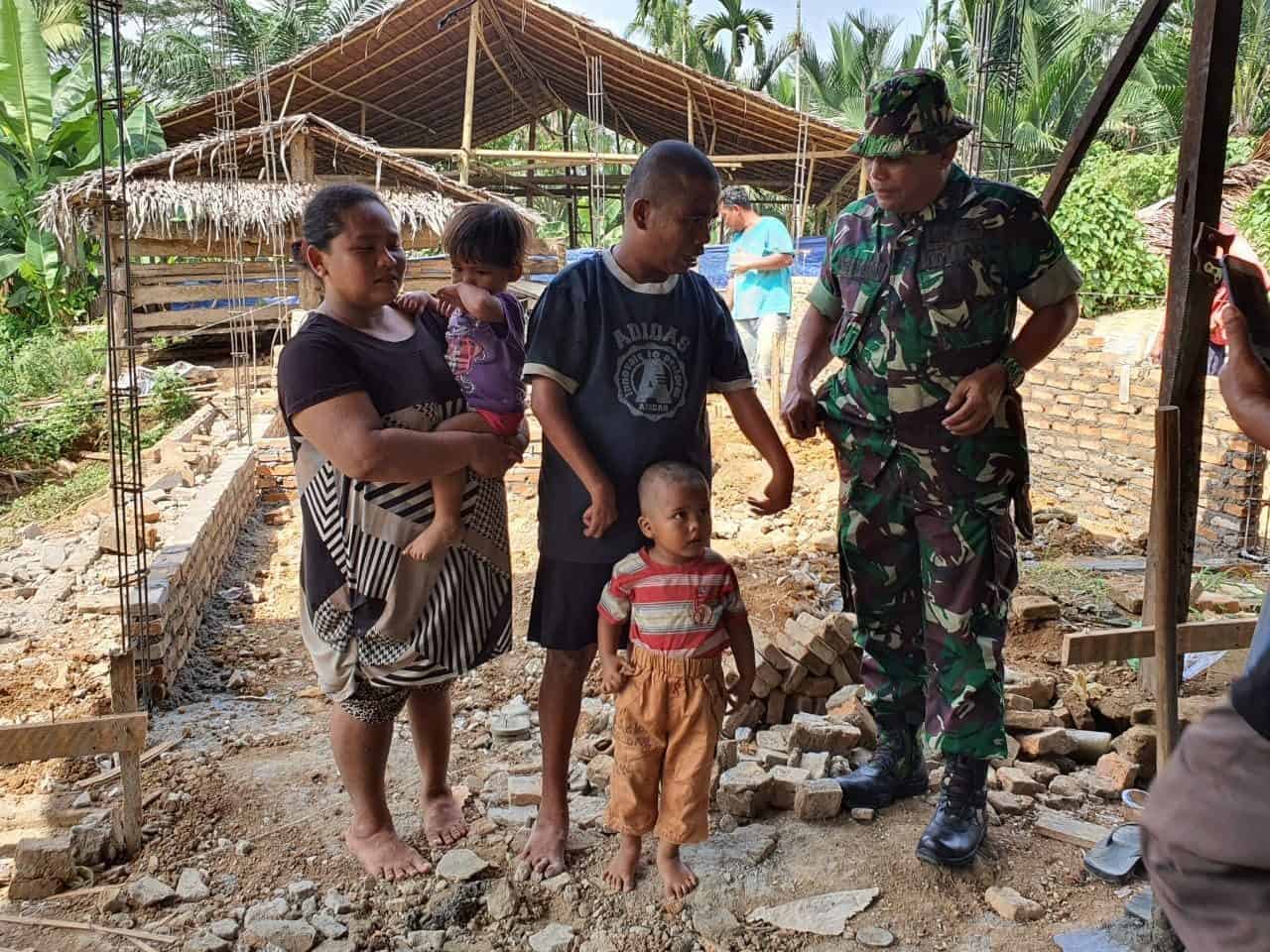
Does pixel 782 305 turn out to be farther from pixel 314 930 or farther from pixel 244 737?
pixel 314 930

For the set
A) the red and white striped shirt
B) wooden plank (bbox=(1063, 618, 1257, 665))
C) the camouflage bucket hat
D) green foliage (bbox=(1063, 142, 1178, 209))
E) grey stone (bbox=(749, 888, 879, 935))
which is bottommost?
grey stone (bbox=(749, 888, 879, 935))

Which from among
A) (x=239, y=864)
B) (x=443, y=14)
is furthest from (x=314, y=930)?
(x=443, y=14)

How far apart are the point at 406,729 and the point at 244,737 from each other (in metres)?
0.66

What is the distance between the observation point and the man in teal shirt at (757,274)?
7922 mm

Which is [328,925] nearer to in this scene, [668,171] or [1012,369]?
[668,171]

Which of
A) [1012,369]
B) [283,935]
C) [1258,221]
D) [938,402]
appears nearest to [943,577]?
[938,402]

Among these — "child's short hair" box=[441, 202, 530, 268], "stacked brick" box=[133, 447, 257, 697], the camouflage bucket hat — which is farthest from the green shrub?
"child's short hair" box=[441, 202, 530, 268]

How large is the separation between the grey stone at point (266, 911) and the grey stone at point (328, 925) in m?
0.10

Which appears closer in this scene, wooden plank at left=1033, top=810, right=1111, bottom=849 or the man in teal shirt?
wooden plank at left=1033, top=810, right=1111, bottom=849

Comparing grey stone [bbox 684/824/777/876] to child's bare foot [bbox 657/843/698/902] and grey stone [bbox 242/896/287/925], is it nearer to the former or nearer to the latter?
child's bare foot [bbox 657/843/698/902]

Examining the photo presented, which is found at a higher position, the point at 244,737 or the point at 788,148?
the point at 788,148

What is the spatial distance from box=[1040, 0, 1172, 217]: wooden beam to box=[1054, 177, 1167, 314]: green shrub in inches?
320

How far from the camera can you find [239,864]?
2.87 metres

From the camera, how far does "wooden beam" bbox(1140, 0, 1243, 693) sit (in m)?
3.34
